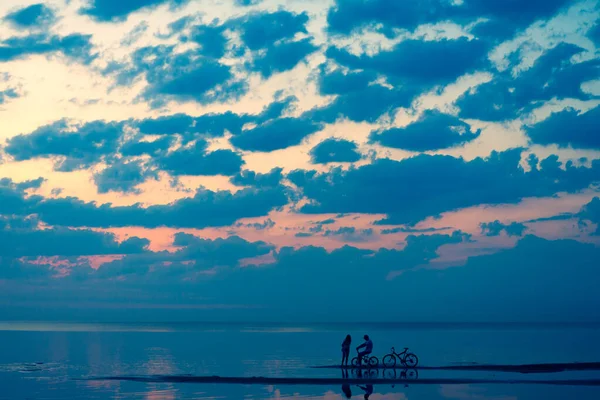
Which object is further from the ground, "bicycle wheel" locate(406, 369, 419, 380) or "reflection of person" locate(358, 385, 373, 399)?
"reflection of person" locate(358, 385, 373, 399)

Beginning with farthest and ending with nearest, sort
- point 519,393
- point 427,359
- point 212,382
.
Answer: point 427,359
point 212,382
point 519,393

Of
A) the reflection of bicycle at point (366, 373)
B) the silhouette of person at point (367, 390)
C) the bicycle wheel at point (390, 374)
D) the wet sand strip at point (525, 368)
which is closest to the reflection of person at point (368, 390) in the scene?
the silhouette of person at point (367, 390)

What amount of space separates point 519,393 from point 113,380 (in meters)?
28.6

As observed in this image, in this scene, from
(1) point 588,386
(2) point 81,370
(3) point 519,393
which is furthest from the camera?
(2) point 81,370

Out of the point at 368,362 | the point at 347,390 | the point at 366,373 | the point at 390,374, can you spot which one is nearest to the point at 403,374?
the point at 390,374

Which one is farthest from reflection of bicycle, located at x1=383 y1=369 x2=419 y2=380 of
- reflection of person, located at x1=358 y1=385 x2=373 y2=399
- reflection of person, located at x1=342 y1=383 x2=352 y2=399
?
reflection of person, located at x1=358 y1=385 x2=373 y2=399

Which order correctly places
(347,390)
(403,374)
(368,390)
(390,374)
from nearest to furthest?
(368,390)
(347,390)
(403,374)
(390,374)

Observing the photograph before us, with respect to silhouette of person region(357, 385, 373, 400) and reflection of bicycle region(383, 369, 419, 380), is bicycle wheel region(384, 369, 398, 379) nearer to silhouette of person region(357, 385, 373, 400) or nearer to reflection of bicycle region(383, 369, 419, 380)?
reflection of bicycle region(383, 369, 419, 380)

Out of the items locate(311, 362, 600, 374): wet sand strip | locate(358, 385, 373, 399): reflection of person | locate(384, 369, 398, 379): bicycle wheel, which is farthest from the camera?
locate(311, 362, 600, 374): wet sand strip

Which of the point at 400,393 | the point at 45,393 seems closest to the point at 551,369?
the point at 400,393

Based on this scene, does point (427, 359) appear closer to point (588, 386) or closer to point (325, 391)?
point (588, 386)

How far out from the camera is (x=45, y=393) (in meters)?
45.6

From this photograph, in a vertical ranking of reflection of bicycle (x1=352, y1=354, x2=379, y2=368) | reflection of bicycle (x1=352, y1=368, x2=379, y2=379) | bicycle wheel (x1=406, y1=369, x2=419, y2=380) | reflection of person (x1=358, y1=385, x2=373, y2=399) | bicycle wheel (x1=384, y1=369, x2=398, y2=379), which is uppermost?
reflection of bicycle (x1=352, y1=354, x2=379, y2=368)

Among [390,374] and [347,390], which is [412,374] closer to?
[390,374]
